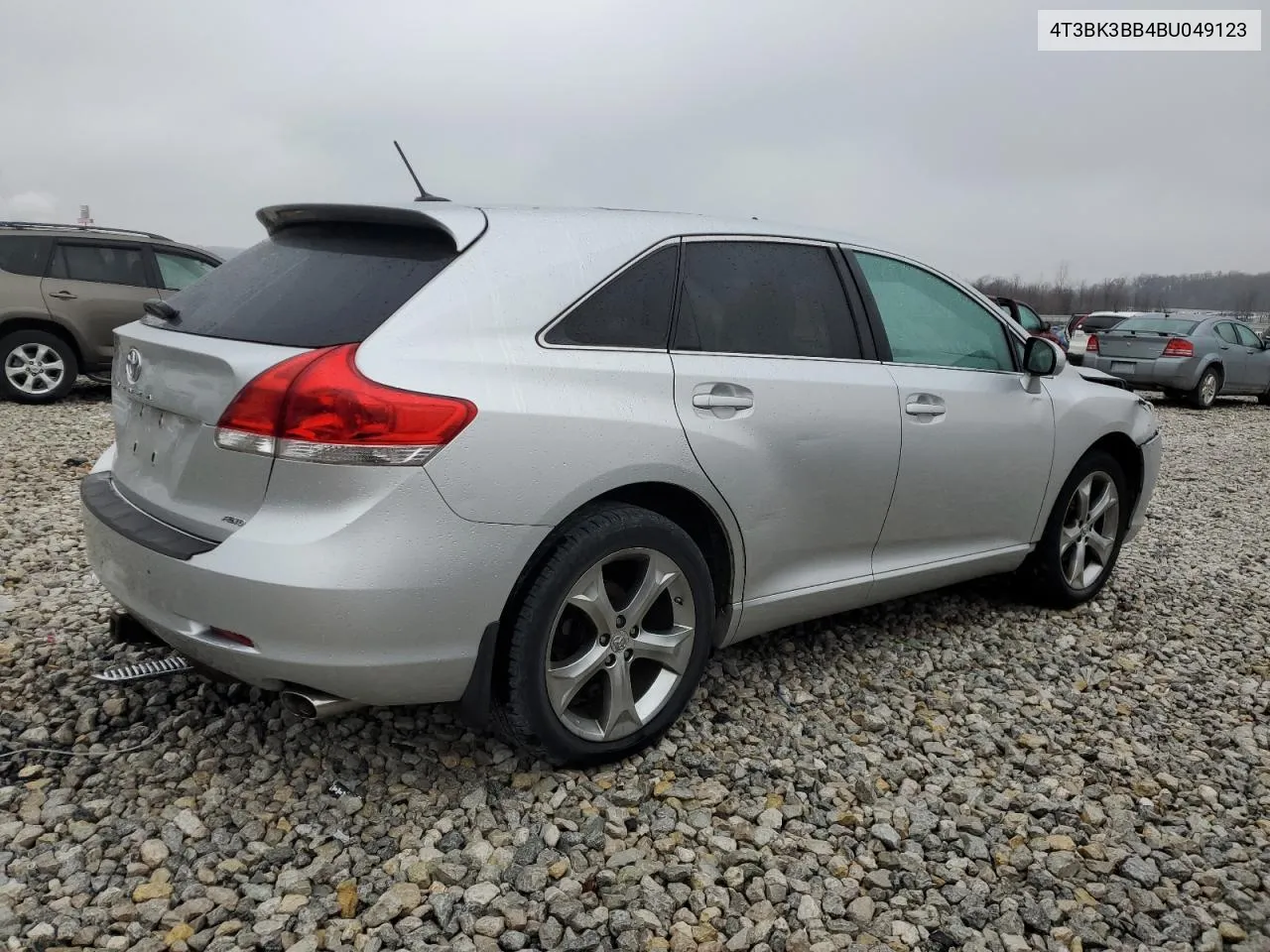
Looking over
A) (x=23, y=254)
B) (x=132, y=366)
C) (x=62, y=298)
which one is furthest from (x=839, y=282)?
(x=23, y=254)

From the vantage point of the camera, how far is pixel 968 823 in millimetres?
2762

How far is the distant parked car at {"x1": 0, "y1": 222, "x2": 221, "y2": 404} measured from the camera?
9.63 meters

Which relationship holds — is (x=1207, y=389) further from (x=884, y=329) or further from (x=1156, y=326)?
(x=884, y=329)

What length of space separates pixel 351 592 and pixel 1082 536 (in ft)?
11.3

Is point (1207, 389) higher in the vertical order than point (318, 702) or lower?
lower

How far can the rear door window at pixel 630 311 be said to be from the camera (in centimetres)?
272

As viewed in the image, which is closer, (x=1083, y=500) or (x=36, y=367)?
(x=1083, y=500)

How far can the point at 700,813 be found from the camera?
9.00ft

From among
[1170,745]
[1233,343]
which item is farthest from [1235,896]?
[1233,343]

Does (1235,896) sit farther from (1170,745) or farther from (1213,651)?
(1213,651)

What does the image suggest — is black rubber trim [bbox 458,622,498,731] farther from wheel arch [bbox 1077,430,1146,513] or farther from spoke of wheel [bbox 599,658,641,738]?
wheel arch [bbox 1077,430,1146,513]

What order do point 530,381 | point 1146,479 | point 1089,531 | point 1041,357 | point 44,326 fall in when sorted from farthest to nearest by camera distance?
1. point 44,326
2. point 1146,479
3. point 1089,531
4. point 1041,357
5. point 530,381

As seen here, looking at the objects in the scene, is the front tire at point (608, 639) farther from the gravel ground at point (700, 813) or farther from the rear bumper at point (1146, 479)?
the rear bumper at point (1146, 479)

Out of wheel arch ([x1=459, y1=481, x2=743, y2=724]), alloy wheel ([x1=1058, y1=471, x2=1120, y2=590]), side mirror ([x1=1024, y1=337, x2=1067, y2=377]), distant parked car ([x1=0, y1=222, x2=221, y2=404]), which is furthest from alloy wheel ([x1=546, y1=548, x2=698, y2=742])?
distant parked car ([x1=0, y1=222, x2=221, y2=404])
